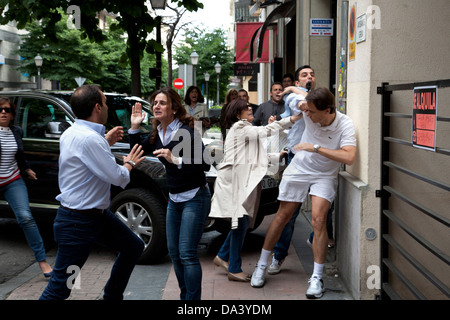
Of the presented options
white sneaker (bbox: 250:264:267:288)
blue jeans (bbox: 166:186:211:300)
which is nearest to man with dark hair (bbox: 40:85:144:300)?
blue jeans (bbox: 166:186:211:300)

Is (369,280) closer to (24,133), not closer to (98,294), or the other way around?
(98,294)

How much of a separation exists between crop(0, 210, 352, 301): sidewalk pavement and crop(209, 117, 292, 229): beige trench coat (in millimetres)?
654

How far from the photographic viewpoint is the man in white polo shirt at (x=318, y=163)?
197 inches

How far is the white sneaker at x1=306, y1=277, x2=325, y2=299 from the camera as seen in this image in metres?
5.14

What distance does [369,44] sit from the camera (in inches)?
195

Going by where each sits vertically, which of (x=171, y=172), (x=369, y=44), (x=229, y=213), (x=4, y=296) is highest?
(x=369, y=44)

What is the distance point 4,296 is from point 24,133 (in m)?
2.40

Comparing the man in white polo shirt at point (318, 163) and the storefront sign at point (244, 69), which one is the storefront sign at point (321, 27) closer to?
the man in white polo shirt at point (318, 163)

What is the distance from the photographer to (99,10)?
9.78m

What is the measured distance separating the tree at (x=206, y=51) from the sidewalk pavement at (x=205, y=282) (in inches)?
1535

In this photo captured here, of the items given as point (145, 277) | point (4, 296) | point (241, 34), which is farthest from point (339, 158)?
point (241, 34)

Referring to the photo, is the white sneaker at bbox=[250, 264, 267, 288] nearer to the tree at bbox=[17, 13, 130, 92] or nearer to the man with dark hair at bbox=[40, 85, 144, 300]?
the man with dark hair at bbox=[40, 85, 144, 300]

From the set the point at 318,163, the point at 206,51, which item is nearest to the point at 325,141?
the point at 318,163

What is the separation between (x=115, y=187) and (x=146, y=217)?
57 cm
